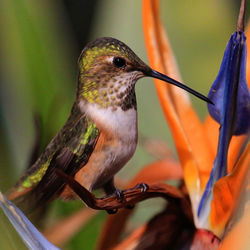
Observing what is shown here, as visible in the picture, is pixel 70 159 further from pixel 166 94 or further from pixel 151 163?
pixel 151 163

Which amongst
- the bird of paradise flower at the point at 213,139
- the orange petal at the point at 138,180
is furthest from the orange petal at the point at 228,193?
the orange petal at the point at 138,180

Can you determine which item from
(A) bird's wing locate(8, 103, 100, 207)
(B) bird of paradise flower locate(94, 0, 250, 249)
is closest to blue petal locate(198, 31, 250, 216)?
(B) bird of paradise flower locate(94, 0, 250, 249)

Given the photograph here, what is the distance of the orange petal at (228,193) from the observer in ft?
1.61

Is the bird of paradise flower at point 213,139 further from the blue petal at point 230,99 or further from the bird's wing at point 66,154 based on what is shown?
the bird's wing at point 66,154

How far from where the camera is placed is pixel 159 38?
57 cm

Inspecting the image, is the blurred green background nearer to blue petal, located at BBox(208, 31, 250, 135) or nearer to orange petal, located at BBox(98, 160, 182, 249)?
orange petal, located at BBox(98, 160, 182, 249)

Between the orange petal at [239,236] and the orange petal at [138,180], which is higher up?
the orange petal at [239,236]

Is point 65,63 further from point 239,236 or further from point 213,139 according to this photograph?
point 239,236

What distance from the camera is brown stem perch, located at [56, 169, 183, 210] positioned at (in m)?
0.43

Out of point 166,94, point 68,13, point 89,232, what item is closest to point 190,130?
point 166,94

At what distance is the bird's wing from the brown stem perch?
0.09 ft

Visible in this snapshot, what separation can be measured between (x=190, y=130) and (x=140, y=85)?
11cm

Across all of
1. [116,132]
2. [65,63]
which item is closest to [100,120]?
[116,132]

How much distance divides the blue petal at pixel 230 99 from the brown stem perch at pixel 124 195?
43 millimetres
